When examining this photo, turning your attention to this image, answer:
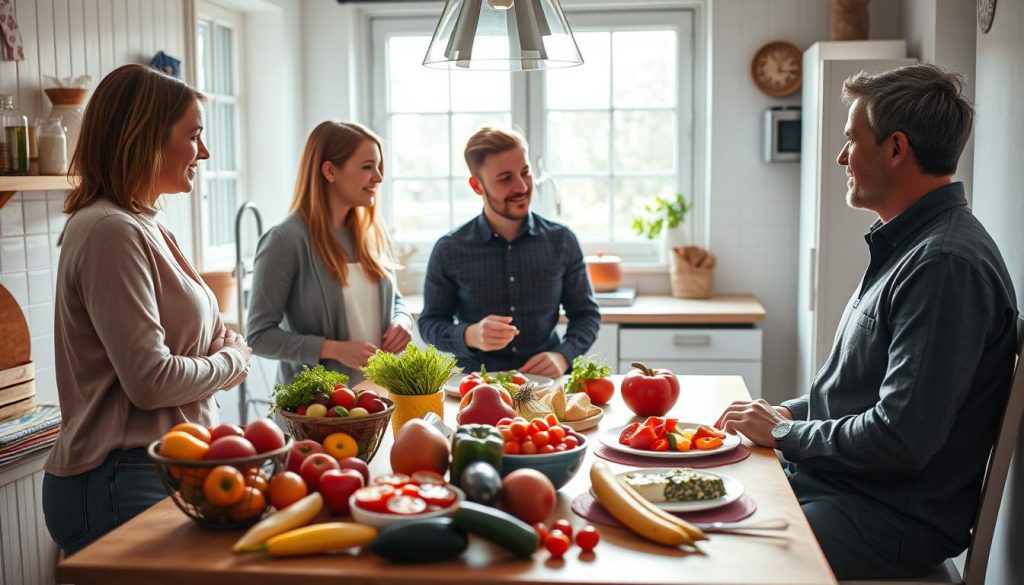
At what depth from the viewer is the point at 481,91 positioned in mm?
5223

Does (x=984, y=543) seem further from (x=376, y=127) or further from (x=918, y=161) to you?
(x=376, y=127)

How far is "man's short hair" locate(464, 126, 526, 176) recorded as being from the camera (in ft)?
10.3

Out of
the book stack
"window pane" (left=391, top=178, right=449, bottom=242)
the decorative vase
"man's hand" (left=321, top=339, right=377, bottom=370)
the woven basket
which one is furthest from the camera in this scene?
"window pane" (left=391, top=178, right=449, bottom=242)

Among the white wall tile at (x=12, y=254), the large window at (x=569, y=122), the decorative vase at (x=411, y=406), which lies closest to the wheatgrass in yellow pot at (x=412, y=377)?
the decorative vase at (x=411, y=406)

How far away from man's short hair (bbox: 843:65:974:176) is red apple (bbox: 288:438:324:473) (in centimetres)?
133

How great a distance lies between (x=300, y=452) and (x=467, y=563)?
419mm

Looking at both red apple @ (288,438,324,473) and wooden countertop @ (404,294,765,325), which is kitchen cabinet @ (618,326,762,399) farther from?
red apple @ (288,438,324,473)

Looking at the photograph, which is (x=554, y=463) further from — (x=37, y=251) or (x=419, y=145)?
(x=419, y=145)

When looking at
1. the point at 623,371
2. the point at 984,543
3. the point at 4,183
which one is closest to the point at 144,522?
the point at 4,183

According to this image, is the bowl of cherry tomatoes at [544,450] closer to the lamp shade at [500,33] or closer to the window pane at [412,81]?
the lamp shade at [500,33]

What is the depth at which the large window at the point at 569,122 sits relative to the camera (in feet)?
16.8

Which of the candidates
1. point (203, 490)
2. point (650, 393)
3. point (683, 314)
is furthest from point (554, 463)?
point (683, 314)

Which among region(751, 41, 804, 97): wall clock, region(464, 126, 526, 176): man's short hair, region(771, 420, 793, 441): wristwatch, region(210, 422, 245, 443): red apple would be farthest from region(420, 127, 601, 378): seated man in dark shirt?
region(751, 41, 804, 97): wall clock

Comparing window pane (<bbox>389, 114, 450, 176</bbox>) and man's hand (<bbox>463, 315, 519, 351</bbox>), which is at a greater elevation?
window pane (<bbox>389, 114, 450, 176</bbox>)
